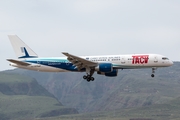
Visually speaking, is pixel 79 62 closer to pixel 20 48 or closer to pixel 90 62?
pixel 90 62

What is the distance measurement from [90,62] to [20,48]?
79.8 feet

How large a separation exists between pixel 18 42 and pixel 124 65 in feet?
111

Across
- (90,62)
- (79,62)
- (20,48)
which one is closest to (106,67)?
(90,62)

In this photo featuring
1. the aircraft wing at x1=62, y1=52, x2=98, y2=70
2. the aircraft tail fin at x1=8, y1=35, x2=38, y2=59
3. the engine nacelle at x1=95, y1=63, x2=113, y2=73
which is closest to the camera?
the engine nacelle at x1=95, y1=63, x2=113, y2=73

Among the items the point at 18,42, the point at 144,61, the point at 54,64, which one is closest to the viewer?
the point at 144,61

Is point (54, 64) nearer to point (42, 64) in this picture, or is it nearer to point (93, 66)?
point (42, 64)

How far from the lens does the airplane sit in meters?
116

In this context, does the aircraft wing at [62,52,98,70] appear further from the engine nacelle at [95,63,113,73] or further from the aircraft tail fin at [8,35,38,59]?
the aircraft tail fin at [8,35,38,59]

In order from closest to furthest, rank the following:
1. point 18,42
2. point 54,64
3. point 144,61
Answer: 1. point 144,61
2. point 54,64
3. point 18,42

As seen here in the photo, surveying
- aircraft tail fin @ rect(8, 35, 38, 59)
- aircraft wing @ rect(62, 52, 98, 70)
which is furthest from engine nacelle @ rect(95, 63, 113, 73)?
aircraft tail fin @ rect(8, 35, 38, 59)

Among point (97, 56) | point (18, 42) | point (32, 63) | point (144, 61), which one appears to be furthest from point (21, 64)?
point (144, 61)

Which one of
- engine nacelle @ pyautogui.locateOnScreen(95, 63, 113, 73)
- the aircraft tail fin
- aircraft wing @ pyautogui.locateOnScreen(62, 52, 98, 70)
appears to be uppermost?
the aircraft tail fin

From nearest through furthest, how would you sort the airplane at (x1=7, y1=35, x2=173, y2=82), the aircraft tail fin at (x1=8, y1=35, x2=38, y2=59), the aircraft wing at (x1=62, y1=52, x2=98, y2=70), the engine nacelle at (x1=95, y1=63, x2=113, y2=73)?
the airplane at (x1=7, y1=35, x2=173, y2=82) → the engine nacelle at (x1=95, y1=63, x2=113, y2=73) → the aircraft wing at (x1=62, y1=52, x2=98, y2=70) → the aircraft tail fin at (x1=8, y1=35, x2=38, y2=59)

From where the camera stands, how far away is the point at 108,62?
387 feet
